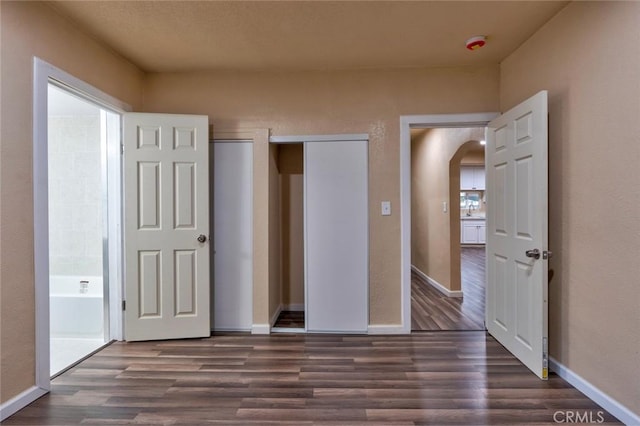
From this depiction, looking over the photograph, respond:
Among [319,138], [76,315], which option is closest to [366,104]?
[319,138]

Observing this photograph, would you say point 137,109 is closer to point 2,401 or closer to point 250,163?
point 250,163

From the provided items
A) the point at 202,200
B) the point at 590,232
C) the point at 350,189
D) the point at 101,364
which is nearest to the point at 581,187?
the point at 590,232

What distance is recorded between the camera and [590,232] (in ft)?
6.43

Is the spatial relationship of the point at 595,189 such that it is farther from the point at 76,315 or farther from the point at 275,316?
the point at 76,315

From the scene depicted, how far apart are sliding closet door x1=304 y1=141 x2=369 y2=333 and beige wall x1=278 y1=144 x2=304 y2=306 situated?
726 mm

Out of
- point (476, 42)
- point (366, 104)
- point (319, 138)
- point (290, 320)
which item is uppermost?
point (476, 42)

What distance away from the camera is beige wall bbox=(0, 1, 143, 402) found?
181 cm

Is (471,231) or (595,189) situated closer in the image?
(595,189)

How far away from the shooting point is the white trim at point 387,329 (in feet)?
9.74

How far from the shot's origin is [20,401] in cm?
188

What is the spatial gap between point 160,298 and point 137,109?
175 centimetres

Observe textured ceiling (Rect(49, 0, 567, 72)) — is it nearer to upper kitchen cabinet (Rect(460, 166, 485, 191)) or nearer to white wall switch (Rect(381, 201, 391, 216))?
white wall switch (Rect(381, 201, 391, 216))

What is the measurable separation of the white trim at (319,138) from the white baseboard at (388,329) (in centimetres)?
174

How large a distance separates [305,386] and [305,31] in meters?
2.45
